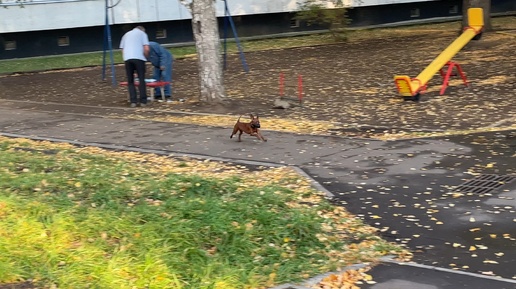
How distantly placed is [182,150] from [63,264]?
5227 millimetres

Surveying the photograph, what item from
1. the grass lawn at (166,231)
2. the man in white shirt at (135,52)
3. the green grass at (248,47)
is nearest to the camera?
the grass lawn at (166,231)

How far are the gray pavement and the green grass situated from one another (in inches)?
479

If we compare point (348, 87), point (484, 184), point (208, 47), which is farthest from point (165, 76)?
point (484, 184)

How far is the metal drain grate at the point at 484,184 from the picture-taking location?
774 cm

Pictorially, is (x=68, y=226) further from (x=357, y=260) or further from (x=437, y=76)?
(x=437, y=76)

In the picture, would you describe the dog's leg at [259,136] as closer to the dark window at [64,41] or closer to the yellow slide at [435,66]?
the yellow slide at [435,66]

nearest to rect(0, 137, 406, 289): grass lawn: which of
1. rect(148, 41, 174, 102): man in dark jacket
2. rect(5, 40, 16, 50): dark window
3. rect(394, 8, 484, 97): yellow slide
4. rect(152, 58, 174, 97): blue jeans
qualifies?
rect(394, 8, 484, 97): yellow slide

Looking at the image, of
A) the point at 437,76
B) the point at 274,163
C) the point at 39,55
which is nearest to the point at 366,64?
the point at 437,76

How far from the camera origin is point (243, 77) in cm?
1934

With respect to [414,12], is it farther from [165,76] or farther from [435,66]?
[165,76]

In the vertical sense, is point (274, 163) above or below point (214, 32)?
below

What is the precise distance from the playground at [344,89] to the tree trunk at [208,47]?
0.30 m

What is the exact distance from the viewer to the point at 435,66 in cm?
1515

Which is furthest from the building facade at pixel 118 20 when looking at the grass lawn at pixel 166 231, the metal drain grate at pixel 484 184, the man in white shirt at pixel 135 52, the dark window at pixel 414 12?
the grass lawn at pixel 166 231
